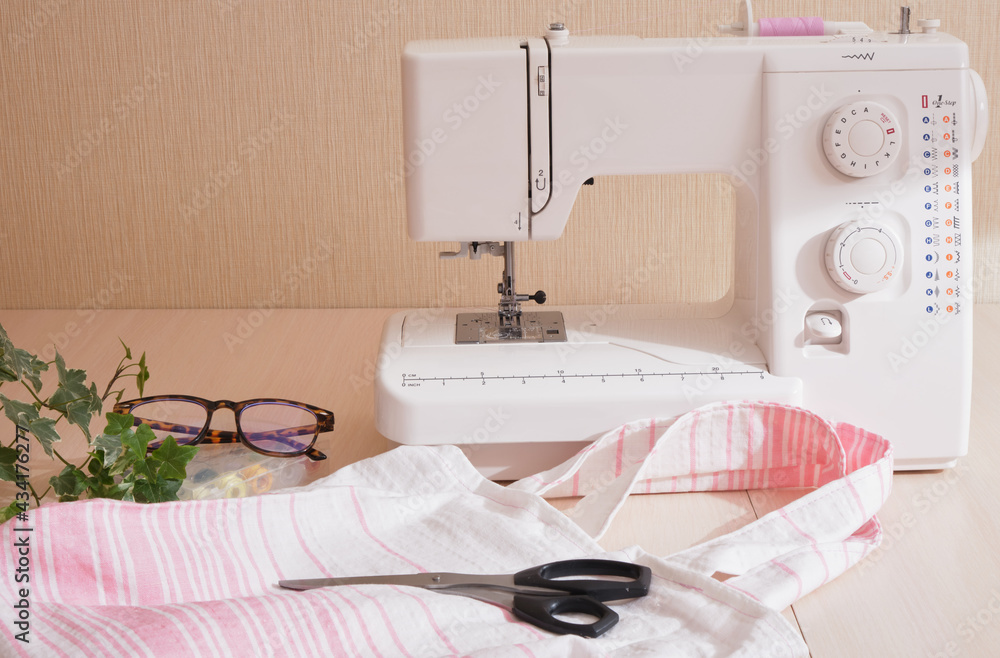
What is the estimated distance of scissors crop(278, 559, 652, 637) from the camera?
782 millimetres

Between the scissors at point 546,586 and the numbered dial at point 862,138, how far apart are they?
1.74 feet

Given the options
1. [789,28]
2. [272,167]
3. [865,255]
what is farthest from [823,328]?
[272,167]

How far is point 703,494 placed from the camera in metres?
1.11

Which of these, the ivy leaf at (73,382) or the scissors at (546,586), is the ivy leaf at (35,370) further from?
the scissors at (546,586)

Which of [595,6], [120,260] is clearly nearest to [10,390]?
[120,260]

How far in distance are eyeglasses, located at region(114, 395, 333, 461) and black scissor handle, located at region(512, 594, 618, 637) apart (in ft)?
1.31

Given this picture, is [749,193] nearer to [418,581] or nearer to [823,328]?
[823,328]

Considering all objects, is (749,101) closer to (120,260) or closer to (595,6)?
(595,6)

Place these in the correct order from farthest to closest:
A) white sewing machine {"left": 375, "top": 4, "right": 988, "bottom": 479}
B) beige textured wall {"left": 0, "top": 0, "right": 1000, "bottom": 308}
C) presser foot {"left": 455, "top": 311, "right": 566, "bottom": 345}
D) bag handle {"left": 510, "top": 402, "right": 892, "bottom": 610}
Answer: beige textured wall {"left": 0, "top": 0, "right": 1000, "bottom": 308}
presser foot {"left": 455, "top": 311, "right": 566, "bottom": 345}
white sewing machine {"left": 375, "top": 4, "right": 988, "bottom": 479}
bag handle {"left": 510, "top": 402, "right": 892, "bottom": 610}

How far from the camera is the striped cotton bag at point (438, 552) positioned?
0.72 m

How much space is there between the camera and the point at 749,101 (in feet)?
3.65

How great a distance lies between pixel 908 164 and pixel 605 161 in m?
0.33

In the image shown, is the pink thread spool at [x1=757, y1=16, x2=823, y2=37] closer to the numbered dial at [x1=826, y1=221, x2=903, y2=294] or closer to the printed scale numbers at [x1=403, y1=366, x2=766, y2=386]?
the numbered dial at [x1=826, y1=221, x2=903, y2=294]

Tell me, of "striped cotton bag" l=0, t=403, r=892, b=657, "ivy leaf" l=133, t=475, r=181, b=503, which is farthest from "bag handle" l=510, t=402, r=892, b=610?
"ivy leaf" l=133, t=475, r=181, b=503
